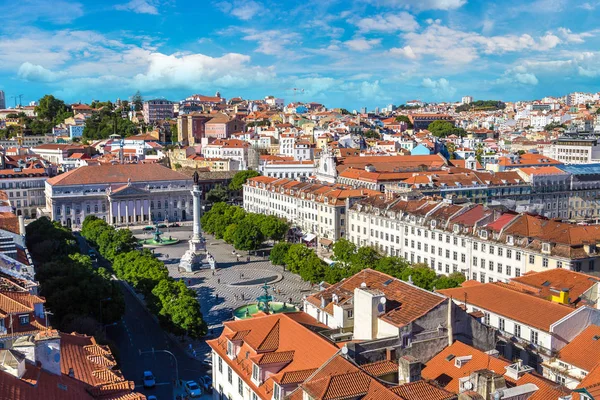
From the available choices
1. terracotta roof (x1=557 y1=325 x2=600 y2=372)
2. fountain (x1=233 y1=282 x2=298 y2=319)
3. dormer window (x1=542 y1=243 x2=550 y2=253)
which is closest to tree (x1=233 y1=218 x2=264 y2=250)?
fountain (x1=233 y1=282 x2=298 y2=319)

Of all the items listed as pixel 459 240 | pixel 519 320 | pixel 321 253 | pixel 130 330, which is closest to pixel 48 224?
pixel 130 330

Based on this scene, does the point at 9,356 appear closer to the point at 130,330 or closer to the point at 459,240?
the point at 130,330

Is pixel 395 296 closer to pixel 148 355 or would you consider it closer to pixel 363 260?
pixel 148 355

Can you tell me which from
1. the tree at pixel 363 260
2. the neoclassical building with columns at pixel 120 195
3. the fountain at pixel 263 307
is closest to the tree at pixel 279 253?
the fountain at pixel 263 307

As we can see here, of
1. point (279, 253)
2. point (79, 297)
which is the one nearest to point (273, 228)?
point (279, 253)

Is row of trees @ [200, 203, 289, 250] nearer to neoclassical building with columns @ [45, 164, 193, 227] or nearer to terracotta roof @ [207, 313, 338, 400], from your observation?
neoclassical building with columns @ [45, 164, 193, 227]

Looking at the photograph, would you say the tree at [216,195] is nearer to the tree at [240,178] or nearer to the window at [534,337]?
the tree at [240,178]
